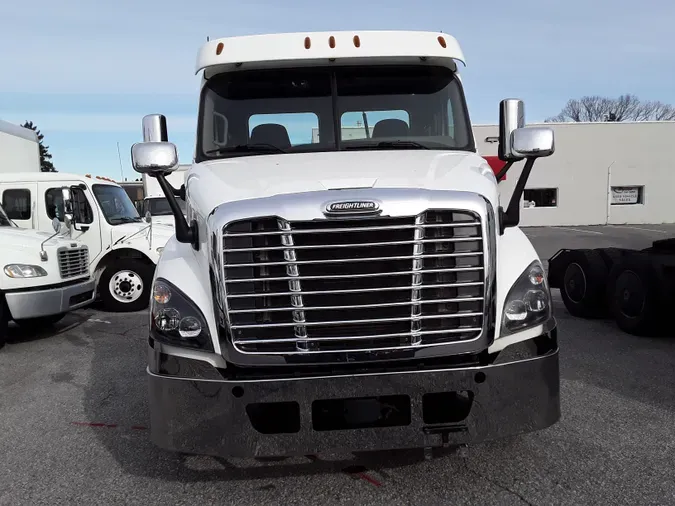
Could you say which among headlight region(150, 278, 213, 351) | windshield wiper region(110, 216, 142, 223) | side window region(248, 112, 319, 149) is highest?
side window region(248, 112, 319, 149)

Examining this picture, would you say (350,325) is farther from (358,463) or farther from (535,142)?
(535,142)

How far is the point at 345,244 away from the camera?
3.19 meters

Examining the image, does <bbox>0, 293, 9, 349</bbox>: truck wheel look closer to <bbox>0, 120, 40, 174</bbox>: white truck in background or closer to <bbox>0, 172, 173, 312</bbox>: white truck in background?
<bbox>0, 172, 173, 312</bbox>: white truck in background

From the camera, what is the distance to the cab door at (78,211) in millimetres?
10273

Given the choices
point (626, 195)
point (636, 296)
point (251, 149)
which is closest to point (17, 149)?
point (251, 149)

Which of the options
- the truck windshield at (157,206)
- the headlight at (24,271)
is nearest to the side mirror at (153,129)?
the headlight at (24,271)

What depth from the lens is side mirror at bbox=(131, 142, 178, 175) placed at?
3959mm

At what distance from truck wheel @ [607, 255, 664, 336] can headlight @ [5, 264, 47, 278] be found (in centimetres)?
693

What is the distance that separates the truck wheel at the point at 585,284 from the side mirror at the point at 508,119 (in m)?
4.24

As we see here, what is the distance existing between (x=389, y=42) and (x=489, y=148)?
77.5 ft

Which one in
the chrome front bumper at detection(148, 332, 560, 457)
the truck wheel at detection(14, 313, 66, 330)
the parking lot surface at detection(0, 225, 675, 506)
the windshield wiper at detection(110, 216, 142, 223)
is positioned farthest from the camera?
the windshield wiper at detection(110, 216, 142, 223)

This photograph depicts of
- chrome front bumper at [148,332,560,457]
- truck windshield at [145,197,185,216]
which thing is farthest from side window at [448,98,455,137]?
truck windshield at [145,197,185,216]

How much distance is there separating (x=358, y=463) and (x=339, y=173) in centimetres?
178

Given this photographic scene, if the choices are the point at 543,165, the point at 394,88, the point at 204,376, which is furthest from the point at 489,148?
the point at 204,376
